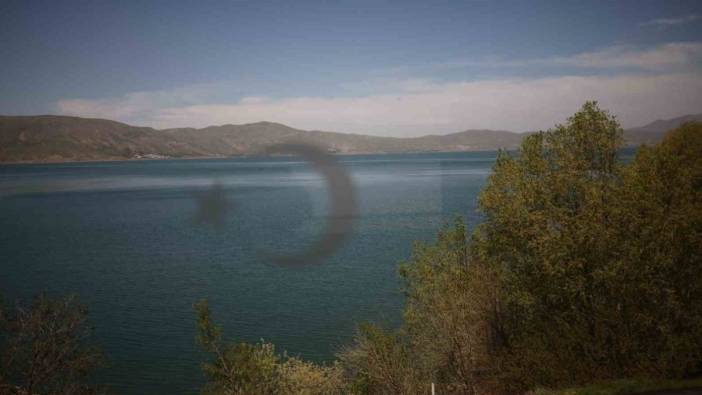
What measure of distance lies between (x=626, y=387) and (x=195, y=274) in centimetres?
5281

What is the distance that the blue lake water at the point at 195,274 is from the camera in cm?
4134

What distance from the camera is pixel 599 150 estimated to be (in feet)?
88.3

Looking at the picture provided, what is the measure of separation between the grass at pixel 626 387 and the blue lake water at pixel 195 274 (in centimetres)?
2195

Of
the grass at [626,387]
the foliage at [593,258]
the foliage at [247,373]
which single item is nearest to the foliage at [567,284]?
the foliage at [593,258]

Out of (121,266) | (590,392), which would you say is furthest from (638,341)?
(121,266)

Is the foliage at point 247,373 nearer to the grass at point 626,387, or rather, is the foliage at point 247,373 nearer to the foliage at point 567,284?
the foliage at point 567,284

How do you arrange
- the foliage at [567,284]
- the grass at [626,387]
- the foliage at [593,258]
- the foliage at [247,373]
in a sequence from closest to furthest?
the grass at [626,387] < the foliage at [593,258] < the foliage at [567,284] < the foliage at [247,373]

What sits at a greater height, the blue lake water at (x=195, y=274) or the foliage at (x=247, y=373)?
the foliage at (x=247, y=373)

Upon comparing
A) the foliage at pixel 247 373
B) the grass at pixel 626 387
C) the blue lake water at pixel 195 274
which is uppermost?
the grass at pixel 626 387

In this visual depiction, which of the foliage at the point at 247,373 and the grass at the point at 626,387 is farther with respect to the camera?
the foliage at the point at 247,373

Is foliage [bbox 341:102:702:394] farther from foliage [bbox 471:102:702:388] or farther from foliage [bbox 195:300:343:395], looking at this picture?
foliage [bbox 195:300:343:395]

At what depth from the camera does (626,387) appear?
19.2m

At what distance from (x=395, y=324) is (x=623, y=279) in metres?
23.3

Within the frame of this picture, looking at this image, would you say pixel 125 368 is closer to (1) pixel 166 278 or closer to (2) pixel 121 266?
(1) pixel 166 278
